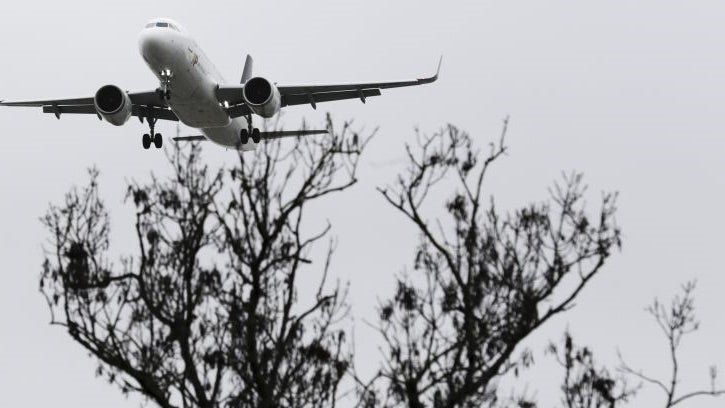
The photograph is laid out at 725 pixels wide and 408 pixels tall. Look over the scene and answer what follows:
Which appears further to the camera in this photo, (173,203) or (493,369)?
(173,203)

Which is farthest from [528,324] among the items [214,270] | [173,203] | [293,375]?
[173,203]

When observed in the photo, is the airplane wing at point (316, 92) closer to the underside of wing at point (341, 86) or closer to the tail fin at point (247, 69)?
the underside of wing at point (341, 86)

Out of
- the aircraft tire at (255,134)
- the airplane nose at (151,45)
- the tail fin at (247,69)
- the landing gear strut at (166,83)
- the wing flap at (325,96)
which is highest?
the tail fin at (247,69)

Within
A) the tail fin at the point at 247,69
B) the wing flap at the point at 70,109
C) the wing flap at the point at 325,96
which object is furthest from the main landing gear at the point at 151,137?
the tail fin at the point at 247,69

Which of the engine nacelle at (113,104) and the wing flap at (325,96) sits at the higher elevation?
the wing flap at (325,96)

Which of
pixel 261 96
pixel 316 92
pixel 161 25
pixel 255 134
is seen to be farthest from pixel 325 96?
pixel 161 25

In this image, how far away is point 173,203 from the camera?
1468 cm

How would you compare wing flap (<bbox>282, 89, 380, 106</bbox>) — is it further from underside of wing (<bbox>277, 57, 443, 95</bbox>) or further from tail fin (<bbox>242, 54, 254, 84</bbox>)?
tail fin (<bbox>242, 54, 254, 84</bbox>)

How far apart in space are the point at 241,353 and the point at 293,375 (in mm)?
882

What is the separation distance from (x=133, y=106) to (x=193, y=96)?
5323 mm

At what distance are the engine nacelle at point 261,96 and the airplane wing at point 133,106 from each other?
368 centimetres

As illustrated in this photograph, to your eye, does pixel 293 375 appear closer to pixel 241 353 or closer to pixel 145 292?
pixel 241 353

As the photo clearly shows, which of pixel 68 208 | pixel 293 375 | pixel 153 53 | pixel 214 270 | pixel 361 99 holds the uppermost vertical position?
pixel 361 99

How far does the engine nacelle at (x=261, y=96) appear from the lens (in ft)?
118
